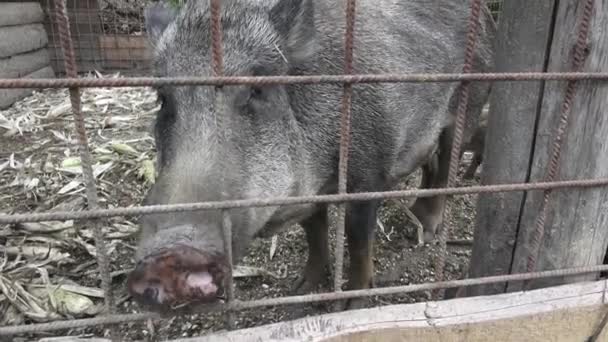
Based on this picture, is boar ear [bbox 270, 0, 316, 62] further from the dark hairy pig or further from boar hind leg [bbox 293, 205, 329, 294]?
boar hind leg [bbox 293, 205, 329, 294]

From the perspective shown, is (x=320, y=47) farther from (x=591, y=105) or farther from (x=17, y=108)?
(x=17, y=108)

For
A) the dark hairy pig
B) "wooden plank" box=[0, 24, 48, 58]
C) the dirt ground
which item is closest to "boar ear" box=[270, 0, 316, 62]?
the dark hairy pig

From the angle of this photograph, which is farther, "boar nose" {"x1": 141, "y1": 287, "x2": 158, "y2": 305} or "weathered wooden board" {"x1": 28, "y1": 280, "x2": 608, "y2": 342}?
"weathered wooden board" {"x1": 28, "y1": 280, "x2": 608, "y2": 342}

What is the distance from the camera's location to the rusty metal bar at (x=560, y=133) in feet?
4.70

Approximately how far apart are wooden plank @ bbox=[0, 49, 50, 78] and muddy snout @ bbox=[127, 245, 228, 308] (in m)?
4.72

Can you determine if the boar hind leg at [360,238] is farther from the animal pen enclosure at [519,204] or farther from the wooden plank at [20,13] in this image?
the wooden plank at [20,13]

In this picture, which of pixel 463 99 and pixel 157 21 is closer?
pixel 463 99

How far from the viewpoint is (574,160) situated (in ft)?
5.25

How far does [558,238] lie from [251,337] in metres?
1.08

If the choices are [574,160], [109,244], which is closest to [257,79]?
[574,160]

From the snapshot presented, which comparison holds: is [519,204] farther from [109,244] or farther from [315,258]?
[109,244]

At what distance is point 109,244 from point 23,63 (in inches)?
134

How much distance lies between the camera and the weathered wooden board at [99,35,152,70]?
609 cm

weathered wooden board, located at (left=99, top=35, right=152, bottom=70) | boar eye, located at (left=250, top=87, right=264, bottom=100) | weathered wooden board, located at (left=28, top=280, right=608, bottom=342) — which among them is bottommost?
weathered wooden board, located at (left=99, top=35, right=152, bottom=70)
